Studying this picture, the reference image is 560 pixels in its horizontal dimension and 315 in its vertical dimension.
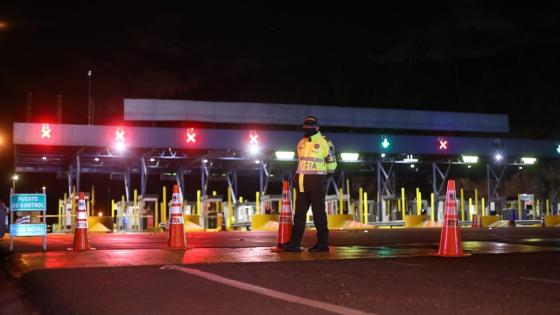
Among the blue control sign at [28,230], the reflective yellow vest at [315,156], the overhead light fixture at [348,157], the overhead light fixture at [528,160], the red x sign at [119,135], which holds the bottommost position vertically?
the blue control sign at [28,230]

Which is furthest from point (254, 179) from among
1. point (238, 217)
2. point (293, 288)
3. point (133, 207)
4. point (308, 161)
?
point (293, 288)

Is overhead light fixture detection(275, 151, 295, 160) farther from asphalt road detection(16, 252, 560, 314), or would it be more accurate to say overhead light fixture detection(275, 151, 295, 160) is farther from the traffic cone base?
asphalt road detection(16, 252, 560, 314)

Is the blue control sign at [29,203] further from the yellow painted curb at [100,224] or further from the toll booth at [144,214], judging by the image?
the toll booth at [144,214]

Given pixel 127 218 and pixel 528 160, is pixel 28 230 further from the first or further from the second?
pixel 528 160

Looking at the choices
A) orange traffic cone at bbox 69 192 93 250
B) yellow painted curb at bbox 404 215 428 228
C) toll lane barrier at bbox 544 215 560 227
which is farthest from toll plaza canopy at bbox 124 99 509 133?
orange traffic cone at bbox 69 192 93 250

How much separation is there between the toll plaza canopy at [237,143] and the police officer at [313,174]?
2609 centimetres

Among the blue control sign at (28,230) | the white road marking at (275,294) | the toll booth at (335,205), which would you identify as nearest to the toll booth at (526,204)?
the toll booth at (335,205)

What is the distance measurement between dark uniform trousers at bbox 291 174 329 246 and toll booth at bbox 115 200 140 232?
1133 inches

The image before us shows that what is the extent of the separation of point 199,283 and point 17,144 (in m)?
30.8

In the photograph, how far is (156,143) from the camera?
1416 inches

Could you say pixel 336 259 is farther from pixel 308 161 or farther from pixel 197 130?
pixel 197 130

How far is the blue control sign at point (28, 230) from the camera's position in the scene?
13.6 metres

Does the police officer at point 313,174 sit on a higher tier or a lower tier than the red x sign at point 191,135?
lower

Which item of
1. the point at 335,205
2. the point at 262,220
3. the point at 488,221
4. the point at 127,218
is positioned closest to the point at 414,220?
the point at 488,221
